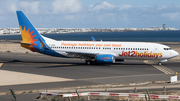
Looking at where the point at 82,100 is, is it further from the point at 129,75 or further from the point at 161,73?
the point at 161,73

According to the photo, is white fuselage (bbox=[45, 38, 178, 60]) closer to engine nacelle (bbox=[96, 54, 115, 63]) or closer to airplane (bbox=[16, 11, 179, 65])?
airplane (bbox=[16, 11, 179, 65])

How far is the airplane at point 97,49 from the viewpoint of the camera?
140ft

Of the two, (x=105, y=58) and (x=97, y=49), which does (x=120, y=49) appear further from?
(x=97, y=49)

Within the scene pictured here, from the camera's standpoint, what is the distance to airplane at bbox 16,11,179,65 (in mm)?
42750

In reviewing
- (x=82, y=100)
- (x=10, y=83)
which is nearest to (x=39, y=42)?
(x=10, y=83)

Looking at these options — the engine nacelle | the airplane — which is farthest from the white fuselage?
the engine nacelle

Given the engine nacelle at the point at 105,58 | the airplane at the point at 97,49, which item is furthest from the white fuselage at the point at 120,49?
the engine nacelle at the point at 105,58

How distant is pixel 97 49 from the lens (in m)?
44.7

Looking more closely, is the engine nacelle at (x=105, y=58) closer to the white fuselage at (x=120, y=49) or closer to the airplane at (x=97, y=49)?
the airplane at (x=97, y=49)

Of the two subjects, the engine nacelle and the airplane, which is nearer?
the engine nacelle

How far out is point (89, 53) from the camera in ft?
146

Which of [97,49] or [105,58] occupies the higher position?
[97,49]

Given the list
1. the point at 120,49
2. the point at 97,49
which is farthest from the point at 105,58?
the point at 120,49

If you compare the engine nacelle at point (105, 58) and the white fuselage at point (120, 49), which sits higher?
the white fuselage at point (120, 49)
